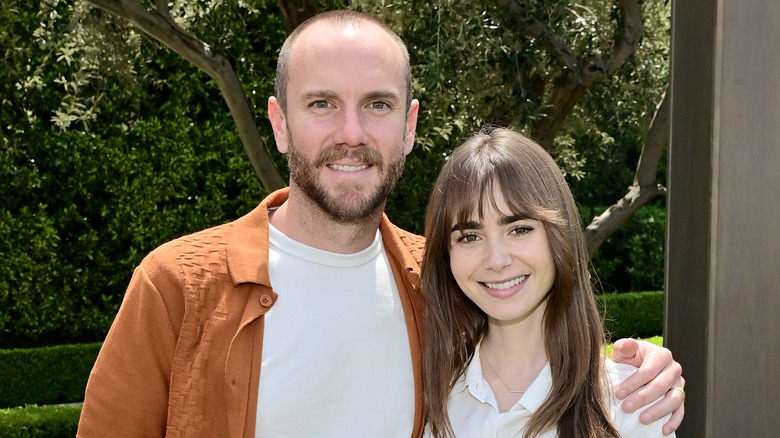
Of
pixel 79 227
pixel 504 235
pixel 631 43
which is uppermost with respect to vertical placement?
pixel 631 43

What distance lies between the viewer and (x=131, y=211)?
8.18 meters

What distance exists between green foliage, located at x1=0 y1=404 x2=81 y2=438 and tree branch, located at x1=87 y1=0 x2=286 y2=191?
235 centimetres

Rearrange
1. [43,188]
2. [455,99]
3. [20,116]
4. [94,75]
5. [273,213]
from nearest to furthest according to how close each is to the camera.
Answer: [273,213]
[455,99]
[94,75]
[20,116]
[43,188]

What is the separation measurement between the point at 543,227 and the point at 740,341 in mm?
533

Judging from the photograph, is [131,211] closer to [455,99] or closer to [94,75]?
[94,75]

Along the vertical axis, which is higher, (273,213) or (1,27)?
(1,27)

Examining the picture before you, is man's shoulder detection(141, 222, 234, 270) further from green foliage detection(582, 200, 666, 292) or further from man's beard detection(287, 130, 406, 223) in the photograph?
green foliage detection(582, 200, 666, 292)

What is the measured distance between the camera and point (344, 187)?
2.20m

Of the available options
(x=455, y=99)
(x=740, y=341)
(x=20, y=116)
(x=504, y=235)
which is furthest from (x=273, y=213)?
(x=20, y=116)

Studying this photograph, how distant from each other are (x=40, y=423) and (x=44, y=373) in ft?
6.32

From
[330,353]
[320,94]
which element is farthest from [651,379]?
[320,94]

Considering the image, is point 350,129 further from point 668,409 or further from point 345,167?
point 668,409

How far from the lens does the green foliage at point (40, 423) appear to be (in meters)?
5.89

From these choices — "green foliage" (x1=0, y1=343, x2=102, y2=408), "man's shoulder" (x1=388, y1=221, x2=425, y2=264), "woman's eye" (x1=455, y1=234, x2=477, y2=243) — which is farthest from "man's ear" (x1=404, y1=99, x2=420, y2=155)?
"green foliage" (x1=0, y1=343, x2=102, y2=408)
